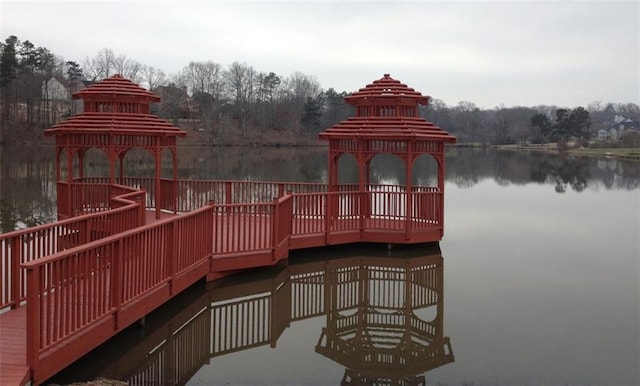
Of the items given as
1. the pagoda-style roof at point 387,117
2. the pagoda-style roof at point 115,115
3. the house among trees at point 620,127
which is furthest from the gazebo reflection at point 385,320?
the house among trees at point 620,127

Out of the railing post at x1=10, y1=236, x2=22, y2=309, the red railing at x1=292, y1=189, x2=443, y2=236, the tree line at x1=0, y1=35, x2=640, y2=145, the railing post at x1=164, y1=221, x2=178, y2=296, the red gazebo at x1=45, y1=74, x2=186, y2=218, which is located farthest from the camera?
the tree line at x1=0, y1=35, x2=640, y2=145

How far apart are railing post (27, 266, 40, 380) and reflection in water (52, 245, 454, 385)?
721 mm

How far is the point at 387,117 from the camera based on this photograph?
42.4 feet

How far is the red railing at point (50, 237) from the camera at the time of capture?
6465 mm

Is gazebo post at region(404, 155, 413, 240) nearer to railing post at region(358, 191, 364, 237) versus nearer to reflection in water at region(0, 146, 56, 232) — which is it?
railing post at region(358, 191, 364, 237)

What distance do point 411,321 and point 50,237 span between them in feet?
16.8

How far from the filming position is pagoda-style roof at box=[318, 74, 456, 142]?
12438mm

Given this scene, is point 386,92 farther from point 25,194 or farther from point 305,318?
point 25,194

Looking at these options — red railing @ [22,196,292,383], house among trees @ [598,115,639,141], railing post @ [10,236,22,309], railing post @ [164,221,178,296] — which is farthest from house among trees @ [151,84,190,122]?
house among trees @ [598,115,639,141]

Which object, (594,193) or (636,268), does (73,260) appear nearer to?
(636,268)

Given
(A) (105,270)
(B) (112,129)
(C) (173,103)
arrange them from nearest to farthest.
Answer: (A) (105,270), (B) (112,129), (C) (173,103)

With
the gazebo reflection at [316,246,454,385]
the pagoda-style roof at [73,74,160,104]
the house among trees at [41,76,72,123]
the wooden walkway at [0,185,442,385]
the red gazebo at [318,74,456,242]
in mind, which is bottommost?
the gazebo reflection at [316,246,454,385]

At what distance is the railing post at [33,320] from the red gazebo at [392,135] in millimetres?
8402

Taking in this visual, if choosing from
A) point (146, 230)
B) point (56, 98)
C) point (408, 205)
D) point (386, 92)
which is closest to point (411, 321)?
point (146, 230)
